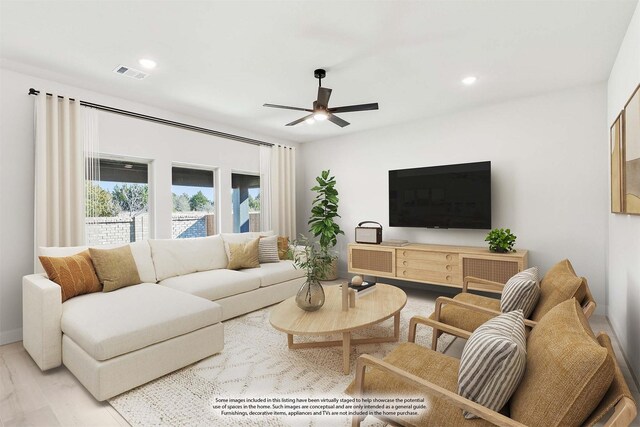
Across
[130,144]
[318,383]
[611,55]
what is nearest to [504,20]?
[611,55]

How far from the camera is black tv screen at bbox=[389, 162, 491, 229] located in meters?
3.90

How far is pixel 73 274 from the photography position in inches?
102

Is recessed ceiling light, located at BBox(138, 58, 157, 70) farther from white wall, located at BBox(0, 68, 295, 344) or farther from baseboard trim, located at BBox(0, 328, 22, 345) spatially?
baseboard trim, located at BBox(0, 328, 22, 345)

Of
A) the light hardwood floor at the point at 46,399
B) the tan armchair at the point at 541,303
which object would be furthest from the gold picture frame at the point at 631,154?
the light hardwood floor at the point at 46,399

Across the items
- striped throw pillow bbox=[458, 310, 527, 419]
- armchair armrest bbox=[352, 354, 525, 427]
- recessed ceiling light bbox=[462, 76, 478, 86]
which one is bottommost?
armchair armrest bbox=[352, 354, 525, 427]

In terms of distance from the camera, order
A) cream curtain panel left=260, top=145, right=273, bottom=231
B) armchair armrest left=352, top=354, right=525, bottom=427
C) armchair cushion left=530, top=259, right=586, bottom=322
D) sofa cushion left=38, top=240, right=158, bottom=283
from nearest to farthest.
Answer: armchair armrest left=352, top=354, right=525, bottom=427, armchair cushion left=530, top=259, right=586, bottom=322, sofa cushion left=38, top=240, right=158, bottom=283, cream curtain panel left=260, top=145, right=273, bottom=231

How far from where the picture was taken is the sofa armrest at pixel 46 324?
2234 millimetres

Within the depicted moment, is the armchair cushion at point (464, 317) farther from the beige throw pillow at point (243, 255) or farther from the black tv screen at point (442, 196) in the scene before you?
the beige throw pillow at point (243, 255)

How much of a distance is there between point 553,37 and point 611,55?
2.51 feet

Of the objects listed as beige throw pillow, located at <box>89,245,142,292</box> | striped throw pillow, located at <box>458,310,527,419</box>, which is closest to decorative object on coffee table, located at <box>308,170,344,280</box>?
beige throw pillow, located at <box>89,245,142,292</box>

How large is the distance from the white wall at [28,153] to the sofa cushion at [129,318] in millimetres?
940

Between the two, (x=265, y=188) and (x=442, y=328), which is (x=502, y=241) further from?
(x=265, y=188)

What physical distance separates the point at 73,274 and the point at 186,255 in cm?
119

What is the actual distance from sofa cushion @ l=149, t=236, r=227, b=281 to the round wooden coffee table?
155 centimetres
